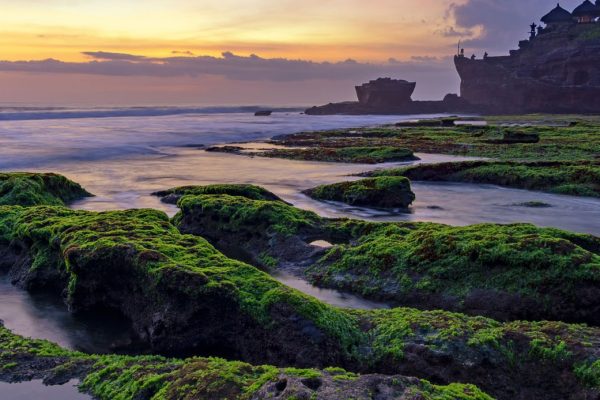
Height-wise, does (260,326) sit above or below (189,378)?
below

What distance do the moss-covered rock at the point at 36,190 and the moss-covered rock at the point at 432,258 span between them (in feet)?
18.5

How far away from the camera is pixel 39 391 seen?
544cm

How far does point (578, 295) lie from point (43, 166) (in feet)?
102

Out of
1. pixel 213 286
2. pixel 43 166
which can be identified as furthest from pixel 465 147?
pixel 213 286

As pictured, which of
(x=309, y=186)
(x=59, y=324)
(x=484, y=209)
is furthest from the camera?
(x=309, y=186)

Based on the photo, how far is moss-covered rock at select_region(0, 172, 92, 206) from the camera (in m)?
14.9

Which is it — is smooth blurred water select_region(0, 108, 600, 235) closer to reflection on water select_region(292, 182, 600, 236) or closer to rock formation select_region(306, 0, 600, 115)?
reflection on water select_region(292, 182, 600, 236)

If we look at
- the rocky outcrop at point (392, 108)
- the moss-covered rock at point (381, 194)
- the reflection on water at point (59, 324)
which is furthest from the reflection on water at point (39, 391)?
the rocky outcrop at point (392, 108)

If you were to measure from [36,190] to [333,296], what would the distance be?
10.9m

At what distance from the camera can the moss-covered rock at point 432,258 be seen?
751 centimetres

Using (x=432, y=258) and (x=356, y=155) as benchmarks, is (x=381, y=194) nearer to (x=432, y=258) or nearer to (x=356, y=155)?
(x=432, y=258)

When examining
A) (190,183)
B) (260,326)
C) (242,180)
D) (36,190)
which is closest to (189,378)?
(260,326)

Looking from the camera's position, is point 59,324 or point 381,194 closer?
point 59,324

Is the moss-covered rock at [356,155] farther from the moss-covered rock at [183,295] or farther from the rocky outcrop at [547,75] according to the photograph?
the rocky outcrop at [547,75]
